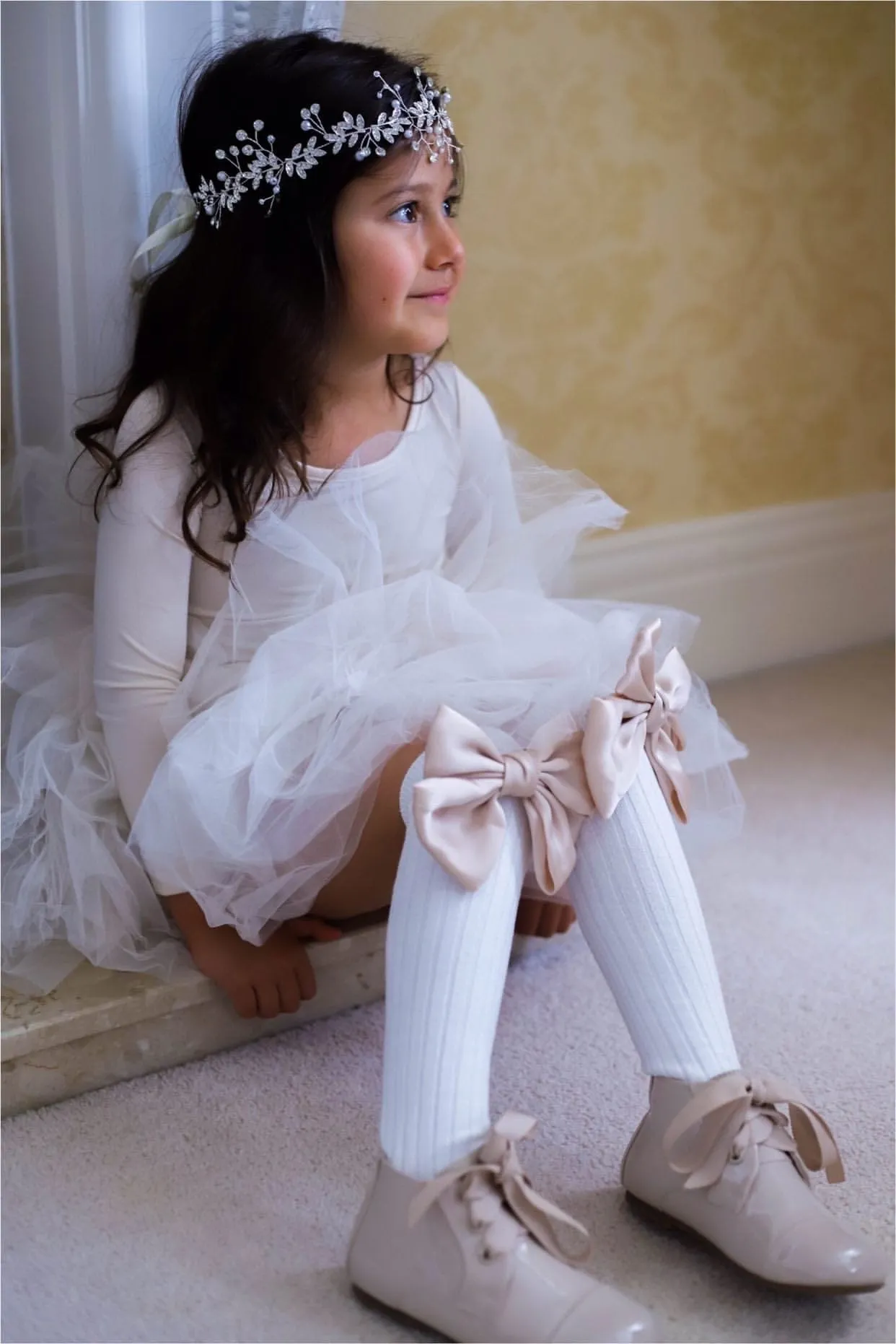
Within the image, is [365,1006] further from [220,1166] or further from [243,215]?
[243,215]

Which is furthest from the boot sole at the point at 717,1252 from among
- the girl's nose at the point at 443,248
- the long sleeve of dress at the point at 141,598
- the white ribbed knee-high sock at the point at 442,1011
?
the girl's nose at the point at 443,248

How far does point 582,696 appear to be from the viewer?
95 cm

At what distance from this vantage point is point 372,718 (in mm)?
980

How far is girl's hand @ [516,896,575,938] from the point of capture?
1.19m

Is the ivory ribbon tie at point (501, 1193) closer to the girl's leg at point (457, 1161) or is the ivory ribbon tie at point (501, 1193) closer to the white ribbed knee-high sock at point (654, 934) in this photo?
the girl's leg at point (457, 1161)

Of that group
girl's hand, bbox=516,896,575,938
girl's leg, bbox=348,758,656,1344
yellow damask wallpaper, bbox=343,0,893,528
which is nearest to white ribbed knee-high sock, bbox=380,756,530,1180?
girl's leg, bbox=348,758,656,1344

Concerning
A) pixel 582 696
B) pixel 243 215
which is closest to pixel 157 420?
pixel 243 215

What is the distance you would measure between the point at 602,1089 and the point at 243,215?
686 mm

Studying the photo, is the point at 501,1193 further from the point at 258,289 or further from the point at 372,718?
the point at 258,289

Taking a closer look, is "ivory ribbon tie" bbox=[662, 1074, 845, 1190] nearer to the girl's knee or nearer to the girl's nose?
the girl's knee

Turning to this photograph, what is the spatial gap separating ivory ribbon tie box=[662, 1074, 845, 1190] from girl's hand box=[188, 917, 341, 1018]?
0.32 m

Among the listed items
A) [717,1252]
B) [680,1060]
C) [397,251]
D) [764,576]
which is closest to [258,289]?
[397,251]

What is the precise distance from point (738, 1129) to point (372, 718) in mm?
350

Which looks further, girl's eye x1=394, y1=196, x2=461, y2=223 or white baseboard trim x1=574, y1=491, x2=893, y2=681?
white baseboard trim x1=574, y1=491, x2=893, y2=681
